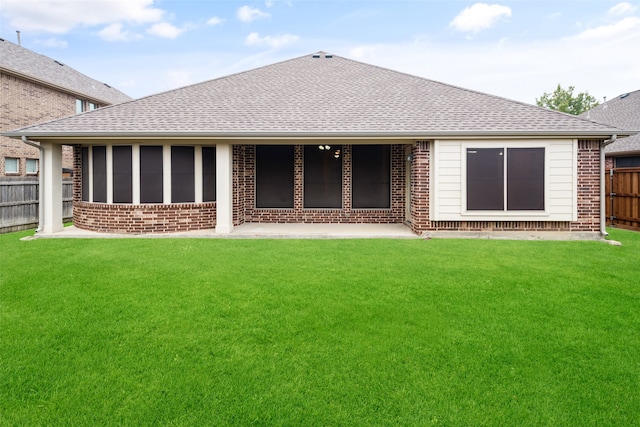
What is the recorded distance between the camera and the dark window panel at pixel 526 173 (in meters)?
9.00

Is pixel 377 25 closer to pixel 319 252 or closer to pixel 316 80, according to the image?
pixel 316 80

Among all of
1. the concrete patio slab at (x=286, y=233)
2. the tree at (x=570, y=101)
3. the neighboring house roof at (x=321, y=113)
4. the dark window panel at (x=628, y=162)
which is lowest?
the concrete patio slab at (x=286, y=233)

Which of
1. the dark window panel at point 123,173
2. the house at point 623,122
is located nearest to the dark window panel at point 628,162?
the house at point 623,122

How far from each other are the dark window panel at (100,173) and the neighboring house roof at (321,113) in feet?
2.35

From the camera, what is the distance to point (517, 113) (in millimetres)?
9766

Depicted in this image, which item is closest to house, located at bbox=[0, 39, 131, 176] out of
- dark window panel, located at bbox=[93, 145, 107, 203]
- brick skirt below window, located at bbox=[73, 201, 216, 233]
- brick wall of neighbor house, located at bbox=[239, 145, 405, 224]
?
dark window panel, located at bbox=[93, 145, 107, 203]

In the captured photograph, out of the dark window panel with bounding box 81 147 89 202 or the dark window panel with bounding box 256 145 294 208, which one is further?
the dark window panel with bounding box 256 145 294 208

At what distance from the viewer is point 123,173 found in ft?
31.5

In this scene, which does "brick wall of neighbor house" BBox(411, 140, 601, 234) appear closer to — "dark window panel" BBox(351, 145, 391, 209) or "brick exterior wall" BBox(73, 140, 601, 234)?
"brick exterior wall" BBox(73, 140, 601, 234)

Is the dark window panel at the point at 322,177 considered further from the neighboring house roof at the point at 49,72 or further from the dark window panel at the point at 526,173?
the neighboring house roof at the point at 49,72

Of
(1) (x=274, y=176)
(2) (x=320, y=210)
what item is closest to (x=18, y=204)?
(1) (x=274, y=176)

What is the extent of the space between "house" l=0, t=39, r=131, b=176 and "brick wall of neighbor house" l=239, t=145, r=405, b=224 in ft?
29.0

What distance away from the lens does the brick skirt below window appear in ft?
31.6

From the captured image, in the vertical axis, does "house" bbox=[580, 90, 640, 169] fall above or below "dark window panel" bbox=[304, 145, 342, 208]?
above
